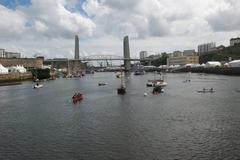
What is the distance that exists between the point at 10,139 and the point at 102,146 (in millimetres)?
10120

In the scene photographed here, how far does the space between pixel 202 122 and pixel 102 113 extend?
1545cm

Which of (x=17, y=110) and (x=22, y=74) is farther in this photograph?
(x=22, y=74)

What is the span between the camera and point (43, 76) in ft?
595

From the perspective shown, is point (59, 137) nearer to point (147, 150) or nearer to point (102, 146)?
point (102, 146)

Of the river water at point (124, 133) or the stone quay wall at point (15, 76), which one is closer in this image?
the river water at point (124, 133)

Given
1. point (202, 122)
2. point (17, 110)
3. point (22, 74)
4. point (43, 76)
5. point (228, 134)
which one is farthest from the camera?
point (43, 76)

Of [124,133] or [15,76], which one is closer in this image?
[124,133]

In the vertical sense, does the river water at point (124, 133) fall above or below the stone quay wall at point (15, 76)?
below

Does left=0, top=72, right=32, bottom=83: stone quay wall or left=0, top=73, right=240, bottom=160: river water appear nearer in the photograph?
left=0, top=73, right=240, bottom=160: river water

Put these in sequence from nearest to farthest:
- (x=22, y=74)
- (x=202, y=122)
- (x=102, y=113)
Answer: (x=202, y=122), (x=102, y=113), (x=22, y=74)

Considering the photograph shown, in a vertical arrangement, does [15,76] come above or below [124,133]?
above

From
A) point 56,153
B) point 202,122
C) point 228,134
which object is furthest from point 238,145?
point 56,153

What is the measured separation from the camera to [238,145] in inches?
1189

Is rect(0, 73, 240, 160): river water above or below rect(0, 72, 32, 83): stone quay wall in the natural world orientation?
below
